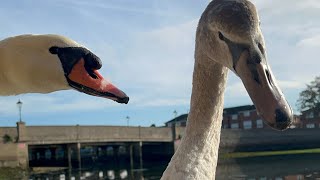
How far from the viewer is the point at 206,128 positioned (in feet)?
10.8

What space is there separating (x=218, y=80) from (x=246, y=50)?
81 centimetres

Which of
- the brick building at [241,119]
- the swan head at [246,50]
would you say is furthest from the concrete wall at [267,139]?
the swan head at [246,50]

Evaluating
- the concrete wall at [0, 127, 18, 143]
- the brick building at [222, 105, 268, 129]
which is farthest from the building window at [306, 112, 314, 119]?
the concrete wall at [0, 127, 18, 143]

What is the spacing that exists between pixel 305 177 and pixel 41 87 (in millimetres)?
22286

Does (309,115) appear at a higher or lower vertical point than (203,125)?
higher

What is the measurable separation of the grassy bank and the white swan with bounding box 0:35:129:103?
31.3m

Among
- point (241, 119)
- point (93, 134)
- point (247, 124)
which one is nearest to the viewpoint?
point (93, 134)

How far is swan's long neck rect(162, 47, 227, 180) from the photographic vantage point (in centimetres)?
312

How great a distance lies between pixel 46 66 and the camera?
2.64m

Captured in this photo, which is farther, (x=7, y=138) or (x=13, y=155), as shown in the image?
A: (x=7, y=138)

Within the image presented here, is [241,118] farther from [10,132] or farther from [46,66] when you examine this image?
[46,66]

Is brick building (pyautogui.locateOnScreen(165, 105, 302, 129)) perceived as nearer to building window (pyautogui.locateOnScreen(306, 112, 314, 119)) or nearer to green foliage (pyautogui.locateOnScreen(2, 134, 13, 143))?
building window (pyautogui.locateOnScreen(306, 112, 314, 119))

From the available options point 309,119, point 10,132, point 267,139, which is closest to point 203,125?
point 10,132

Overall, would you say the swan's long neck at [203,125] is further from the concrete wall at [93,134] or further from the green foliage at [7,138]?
the concrete wall at [93,134]
